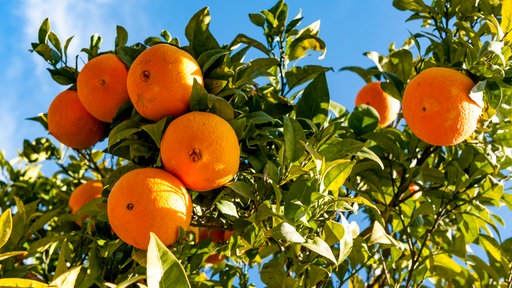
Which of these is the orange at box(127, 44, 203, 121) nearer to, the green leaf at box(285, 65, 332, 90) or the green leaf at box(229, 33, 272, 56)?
the green leaf at box(229, 33, 272, 56)

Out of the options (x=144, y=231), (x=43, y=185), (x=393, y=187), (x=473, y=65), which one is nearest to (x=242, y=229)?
(x=144, y=231)

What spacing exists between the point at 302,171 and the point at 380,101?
85 centimetres

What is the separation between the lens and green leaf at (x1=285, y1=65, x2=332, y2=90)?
1976 millimetres

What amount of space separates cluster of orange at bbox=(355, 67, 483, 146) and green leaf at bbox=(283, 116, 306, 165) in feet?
1.23

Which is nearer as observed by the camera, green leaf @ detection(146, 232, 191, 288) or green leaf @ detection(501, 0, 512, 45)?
green leaf @ detection(146, 232, 191, 288)

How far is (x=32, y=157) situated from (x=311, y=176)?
1.96m

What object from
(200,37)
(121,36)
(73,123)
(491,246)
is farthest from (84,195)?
(491,246)

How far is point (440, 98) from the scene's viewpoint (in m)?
1.73

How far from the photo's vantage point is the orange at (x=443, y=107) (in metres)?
1.73

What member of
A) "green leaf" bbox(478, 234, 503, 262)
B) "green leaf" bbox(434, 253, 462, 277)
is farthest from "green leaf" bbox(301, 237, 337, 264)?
"green leaf" bbox(478, 234, 503, 262)

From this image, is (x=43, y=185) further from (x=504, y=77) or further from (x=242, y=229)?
(x=504, y=77)

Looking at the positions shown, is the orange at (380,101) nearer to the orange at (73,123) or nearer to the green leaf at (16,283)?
the orange at (73,123)

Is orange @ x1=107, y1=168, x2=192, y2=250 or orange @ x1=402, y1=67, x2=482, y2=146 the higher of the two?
orange @ x1=402, y1=67, x2=482, y2=146

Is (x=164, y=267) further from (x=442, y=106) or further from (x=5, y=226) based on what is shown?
(x=442, y=106)
